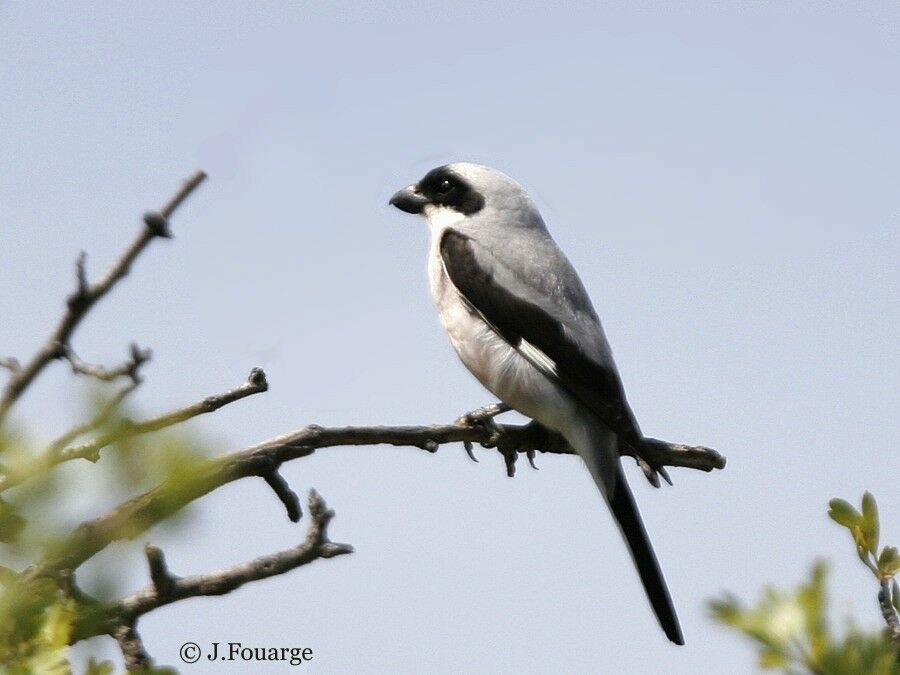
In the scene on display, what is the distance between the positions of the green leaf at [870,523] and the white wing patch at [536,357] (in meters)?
2.93

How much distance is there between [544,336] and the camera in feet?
14.7

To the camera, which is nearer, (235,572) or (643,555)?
(235,572)

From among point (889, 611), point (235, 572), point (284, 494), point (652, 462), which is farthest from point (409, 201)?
point (889, 611)

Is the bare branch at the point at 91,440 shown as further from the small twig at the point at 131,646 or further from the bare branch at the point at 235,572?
the small twig at the point at 131,646

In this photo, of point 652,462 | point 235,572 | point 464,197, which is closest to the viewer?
point 235,572

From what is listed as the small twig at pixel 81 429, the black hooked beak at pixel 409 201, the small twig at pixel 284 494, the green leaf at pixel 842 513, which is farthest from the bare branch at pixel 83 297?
the black hooked beak at pixel 409 201

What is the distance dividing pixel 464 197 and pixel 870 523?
4.12 m

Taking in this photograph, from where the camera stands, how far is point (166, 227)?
806 millimetres

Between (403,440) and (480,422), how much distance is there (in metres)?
1.63

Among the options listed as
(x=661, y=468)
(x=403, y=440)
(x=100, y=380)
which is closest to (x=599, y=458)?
(x=661, y=468)

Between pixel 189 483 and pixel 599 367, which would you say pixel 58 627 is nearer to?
pixel 189 483

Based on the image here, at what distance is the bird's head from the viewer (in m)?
5.32

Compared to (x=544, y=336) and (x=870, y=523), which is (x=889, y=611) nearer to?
(x=870, y=523)

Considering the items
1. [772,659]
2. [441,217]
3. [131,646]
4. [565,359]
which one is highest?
[441,217]
